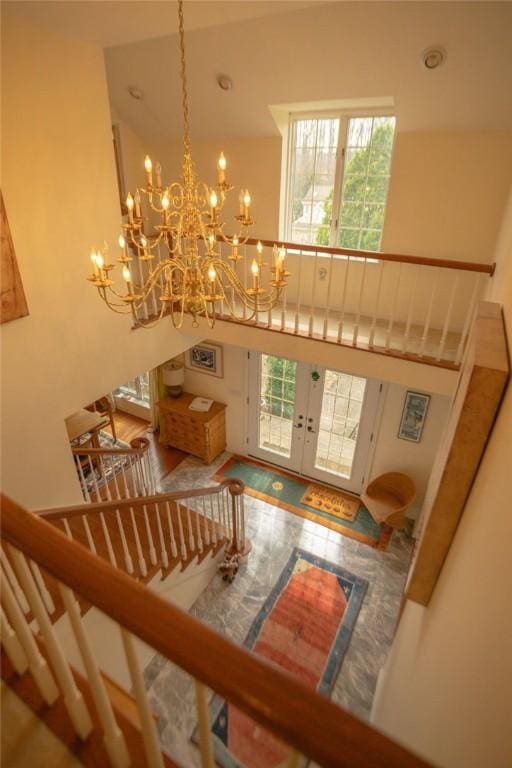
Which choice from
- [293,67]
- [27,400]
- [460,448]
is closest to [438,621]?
[460,448]

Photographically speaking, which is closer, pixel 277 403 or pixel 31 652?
pixel 31 652

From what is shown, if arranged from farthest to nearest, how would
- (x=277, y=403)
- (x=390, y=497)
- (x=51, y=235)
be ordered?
(x=277, y=403) < (x=390, y=497) < (x=51, y=235)

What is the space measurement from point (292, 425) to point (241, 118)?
3.91 m

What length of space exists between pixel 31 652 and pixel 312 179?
4755 millimetres

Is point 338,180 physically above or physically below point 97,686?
above

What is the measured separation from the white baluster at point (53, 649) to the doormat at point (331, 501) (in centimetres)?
468

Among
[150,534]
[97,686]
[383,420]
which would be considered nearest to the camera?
[97,686]

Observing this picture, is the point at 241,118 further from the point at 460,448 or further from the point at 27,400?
the point at 460,448

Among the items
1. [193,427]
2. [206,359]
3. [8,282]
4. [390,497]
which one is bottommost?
[390,497]

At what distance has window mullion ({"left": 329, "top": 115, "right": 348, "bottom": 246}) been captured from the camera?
411cm

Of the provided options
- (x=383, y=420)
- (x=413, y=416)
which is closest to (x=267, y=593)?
(x=383, y=420)

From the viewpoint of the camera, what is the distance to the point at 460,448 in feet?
4.91

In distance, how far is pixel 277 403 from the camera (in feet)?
19.4

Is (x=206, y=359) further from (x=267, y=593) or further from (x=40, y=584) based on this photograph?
(x=40, y=584)
